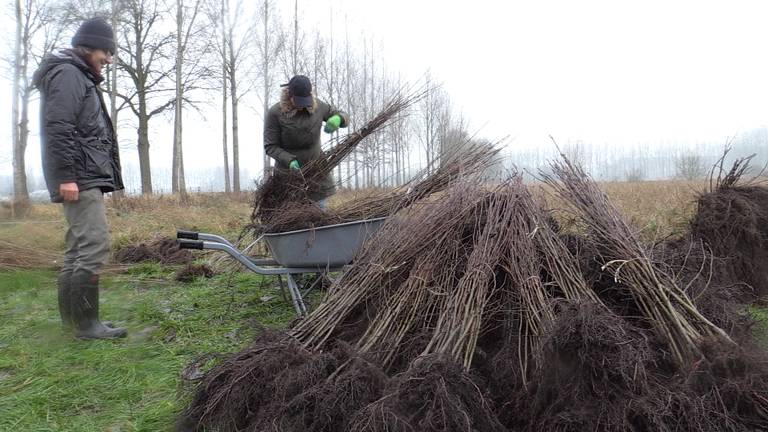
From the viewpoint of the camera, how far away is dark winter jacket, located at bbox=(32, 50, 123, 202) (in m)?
3.02

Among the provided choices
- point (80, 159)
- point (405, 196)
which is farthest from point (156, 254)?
point (405, 196)

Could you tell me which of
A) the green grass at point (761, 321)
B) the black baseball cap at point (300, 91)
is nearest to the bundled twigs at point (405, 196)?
the black baseball cap at point (300, 91)

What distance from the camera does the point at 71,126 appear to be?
10.1ft

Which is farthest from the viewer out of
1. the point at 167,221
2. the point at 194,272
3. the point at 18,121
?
the point at 18,121

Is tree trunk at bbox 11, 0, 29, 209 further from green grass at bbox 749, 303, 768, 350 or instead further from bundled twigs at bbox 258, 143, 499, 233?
green grass at bbox 749, 303, 768, 350

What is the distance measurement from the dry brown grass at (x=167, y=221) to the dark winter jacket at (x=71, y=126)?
4.04 feet

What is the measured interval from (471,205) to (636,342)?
1.11m

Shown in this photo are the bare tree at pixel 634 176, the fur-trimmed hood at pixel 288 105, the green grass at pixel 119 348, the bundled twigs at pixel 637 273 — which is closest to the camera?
the bundled twigs at pixel 637 273

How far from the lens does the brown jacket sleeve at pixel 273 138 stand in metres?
4.33

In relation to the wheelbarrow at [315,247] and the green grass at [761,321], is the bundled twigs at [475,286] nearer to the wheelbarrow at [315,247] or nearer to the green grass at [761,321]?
the wheelbarrow at [315,247]

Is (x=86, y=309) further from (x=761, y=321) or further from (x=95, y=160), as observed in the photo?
(x=761, y=321)

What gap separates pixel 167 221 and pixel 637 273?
32.7 feet

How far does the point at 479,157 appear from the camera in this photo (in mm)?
3434

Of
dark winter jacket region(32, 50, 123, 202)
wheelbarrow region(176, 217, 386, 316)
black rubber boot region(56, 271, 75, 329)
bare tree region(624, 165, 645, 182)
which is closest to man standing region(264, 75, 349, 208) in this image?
wheelbarrow region(176, 217, 386, 316)
